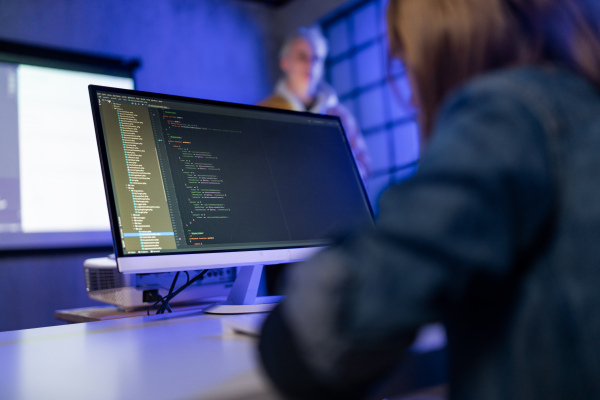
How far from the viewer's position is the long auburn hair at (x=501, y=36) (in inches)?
17.3

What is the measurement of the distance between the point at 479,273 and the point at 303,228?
2.41 ft

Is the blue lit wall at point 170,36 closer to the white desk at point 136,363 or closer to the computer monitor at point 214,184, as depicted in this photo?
the computer monitor at point 214,184

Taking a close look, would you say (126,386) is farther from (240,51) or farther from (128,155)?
A: (240,51)

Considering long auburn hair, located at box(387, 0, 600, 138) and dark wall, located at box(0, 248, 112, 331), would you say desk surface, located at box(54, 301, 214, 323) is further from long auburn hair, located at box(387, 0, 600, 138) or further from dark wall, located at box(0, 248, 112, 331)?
dark wall, located at box(0, 248, 112, 331)

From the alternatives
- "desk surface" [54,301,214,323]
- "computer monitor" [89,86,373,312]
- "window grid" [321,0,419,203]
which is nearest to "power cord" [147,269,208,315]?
"desk surface" [54,301,214,323]

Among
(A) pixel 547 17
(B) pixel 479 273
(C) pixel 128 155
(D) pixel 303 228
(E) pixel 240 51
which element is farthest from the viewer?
(E) pixel 240 51

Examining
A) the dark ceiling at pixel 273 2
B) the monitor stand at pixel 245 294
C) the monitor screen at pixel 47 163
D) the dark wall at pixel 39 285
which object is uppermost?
the dark ceiling at pixel 273 2

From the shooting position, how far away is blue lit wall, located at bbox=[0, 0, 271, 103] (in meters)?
3.54

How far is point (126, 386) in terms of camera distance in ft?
1.67

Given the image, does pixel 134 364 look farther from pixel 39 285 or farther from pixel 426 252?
pixel 39 285

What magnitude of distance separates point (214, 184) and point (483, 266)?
72 centimetres

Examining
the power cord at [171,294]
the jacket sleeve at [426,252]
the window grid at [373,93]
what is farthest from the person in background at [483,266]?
the window grid at [373,93]

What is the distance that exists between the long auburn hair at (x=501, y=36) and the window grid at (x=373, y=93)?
3518 millimetres

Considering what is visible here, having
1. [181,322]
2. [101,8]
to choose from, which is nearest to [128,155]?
[181,322]
